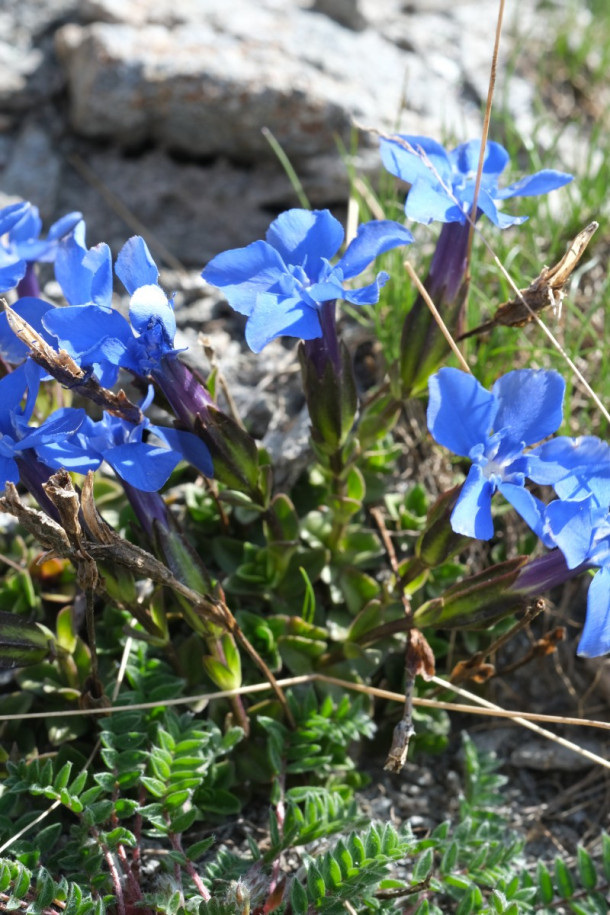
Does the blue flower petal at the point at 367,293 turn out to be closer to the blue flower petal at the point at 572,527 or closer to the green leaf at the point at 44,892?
the blue flower petal at the point at 572,527

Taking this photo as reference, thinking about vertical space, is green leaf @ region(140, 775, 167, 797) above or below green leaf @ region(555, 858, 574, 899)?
above

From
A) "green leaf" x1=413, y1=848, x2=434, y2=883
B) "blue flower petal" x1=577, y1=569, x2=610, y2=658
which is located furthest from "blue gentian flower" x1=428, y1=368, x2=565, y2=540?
"green leaf" x1=413, y1=848, x2=434, y2=883

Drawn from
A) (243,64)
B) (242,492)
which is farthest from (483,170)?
(243,64)

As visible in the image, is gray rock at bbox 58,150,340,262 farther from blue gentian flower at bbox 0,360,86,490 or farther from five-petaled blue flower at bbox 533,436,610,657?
five-petaled blue flower at bbox 533,436,610,657

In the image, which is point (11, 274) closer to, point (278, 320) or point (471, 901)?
point (278, 320)

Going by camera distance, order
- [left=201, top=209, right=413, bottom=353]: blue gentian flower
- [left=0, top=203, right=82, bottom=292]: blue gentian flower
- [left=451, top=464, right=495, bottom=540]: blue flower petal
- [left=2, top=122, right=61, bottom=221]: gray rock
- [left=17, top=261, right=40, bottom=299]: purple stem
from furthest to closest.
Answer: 1. [left=2, top=122, right=61, bottom=221]: gray rock
2. [left=17, top=261, right=40, bottom=299]: purple stem
3. [left=0, top=203, right=82, bottom=292]: blue gentian flower
4. [left=201, top=209, right=413, bottom=353]: blue gentian flower
5. [left=451, top=464, right=495, bottom=540]: blue flower petal

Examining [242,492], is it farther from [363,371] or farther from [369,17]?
[369,17]
